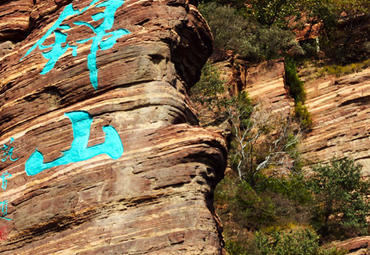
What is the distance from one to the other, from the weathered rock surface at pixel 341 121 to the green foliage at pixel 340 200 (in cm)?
158

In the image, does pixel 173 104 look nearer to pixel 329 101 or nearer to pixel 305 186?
pixel 305 186

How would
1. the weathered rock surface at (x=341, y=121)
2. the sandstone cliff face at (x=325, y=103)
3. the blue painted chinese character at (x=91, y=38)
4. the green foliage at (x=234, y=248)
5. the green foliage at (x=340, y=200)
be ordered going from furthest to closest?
the sandstone cliff face at (x=325, y=103) → the weathered rock surface at (x=341, y=121) → the green foliage at (x=340, y=200) → the green foliage at (x=234, y=248) → the blue painted chinese character at (x=91, y=38)

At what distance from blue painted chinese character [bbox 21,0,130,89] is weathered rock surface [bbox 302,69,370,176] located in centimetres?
1495

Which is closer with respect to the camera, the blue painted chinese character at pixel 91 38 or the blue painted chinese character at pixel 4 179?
the blue painted chinese character at pixel 4 179

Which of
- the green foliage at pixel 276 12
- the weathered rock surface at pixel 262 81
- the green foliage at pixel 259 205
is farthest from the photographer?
the green foliage at pixel 276 12

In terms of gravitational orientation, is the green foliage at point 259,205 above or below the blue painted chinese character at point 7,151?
below

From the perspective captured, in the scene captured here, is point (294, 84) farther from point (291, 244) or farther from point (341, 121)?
point (291, 244)

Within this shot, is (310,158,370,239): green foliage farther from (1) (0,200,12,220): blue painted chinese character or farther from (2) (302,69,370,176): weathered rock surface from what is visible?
(1) (0,200,12,220): blue painted chinese character

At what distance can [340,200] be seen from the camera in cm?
1878

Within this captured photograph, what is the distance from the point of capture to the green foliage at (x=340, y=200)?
18078mm

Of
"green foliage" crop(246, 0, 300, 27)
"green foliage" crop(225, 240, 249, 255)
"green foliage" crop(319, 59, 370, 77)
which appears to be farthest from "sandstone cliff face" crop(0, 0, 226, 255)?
"green foliage" crop(246, 0, 300, 27)

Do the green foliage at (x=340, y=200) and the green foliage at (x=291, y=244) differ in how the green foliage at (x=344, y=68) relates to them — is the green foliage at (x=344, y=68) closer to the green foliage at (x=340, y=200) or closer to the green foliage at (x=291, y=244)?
the green foliage at (x=340, y=200)

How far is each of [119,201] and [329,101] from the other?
1925cm

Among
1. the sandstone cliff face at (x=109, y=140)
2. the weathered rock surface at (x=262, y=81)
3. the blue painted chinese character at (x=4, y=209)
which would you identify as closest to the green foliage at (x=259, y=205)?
the weathered rock surface at (x=262, y=81)
